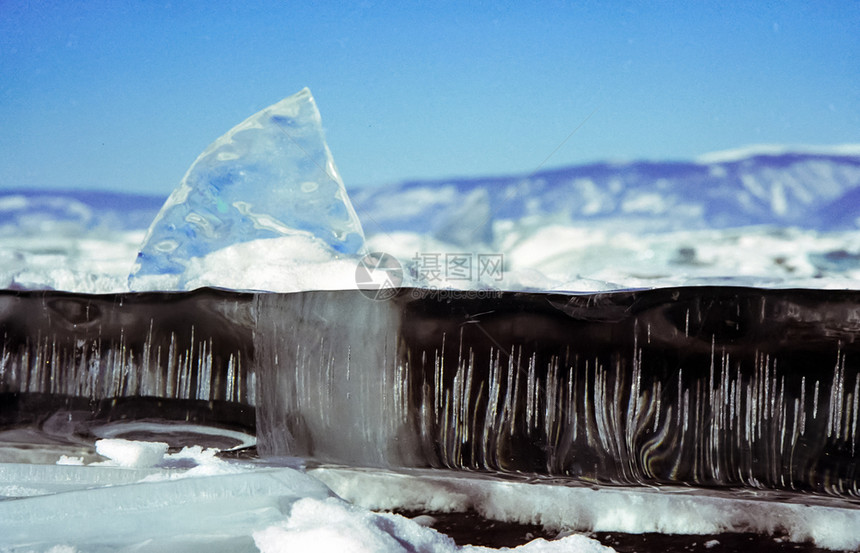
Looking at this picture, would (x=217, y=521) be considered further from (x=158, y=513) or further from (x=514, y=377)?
(x=514, y=377)

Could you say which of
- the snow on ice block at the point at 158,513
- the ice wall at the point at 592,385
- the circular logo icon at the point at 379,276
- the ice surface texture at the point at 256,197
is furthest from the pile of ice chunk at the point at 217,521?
the ice surface texture at the point at 256,197

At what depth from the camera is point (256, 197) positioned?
5.97 ft

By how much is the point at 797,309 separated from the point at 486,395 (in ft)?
1.16

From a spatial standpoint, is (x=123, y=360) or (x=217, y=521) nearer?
(x=217, y=521)

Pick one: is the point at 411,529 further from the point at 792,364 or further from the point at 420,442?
the point at 792,364

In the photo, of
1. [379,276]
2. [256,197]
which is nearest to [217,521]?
[379,276]

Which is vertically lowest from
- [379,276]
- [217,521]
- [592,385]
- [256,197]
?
[217,521]

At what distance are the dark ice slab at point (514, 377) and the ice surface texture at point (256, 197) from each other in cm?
70

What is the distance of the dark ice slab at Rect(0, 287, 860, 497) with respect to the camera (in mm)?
753

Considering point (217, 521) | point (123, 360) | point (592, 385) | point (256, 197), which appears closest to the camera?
point (217, 521)

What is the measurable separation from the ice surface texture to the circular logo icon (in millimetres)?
545

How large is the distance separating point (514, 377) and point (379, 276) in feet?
0.95

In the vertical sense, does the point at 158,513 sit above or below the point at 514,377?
below

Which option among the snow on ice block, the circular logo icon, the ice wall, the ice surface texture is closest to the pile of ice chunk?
the snow on ice block
